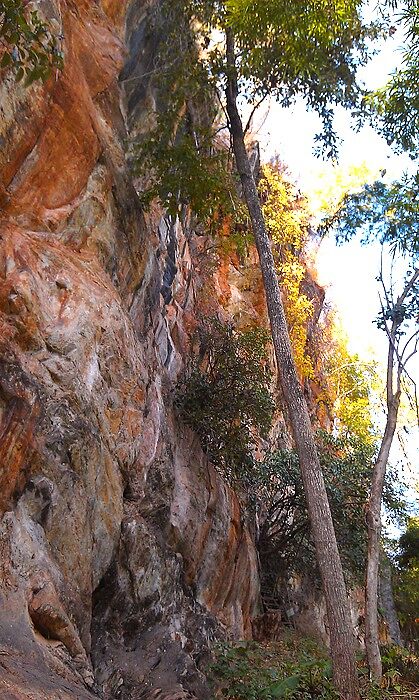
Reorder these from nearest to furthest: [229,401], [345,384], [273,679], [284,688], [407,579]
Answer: [284,688] → [273,679] → [229,401] → [407,579] → [345,384]

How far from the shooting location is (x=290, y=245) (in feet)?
69.8

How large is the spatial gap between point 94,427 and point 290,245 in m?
15.4

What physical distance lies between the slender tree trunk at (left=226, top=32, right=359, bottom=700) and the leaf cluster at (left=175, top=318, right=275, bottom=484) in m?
3.51

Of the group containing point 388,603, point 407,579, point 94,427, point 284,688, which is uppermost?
point 407,579

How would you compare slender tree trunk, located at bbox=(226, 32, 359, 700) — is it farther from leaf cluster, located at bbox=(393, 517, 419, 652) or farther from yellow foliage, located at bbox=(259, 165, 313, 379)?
leaf cluster, located at bbox=(393, 517, 419, 652)

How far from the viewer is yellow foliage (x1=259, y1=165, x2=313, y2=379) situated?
2019cm

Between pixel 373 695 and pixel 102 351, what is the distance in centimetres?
539

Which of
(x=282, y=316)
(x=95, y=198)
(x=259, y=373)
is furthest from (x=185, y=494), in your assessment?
(x=95, y=198)

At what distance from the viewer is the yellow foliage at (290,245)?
20188 millimetres

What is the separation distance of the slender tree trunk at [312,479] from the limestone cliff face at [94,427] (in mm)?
1863

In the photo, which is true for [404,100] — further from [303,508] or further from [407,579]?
[407,579]

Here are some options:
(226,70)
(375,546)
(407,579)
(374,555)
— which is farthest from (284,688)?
(407,579)

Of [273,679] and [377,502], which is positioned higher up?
[377,502]

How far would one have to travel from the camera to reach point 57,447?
6.39m
